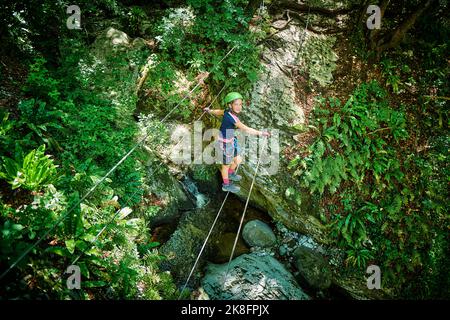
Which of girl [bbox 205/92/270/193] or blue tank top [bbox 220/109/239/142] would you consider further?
blue tank top [bbox 220/109/239/142]

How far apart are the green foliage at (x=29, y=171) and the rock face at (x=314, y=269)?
631cm

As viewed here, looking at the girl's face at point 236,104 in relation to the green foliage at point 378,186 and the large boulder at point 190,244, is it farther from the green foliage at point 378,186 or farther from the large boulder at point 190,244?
the large boulder at point 190,244

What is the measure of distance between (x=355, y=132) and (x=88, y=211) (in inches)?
285

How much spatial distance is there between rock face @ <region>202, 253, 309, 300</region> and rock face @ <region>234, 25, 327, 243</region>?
1463mm

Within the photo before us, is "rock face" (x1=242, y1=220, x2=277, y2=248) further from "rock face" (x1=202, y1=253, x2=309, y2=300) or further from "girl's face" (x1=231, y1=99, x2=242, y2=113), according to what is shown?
"girl's face" (x1=231, y1=99, x2=242, y2=113)

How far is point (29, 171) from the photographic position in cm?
479

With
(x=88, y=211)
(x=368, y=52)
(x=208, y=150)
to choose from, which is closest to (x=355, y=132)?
(x=368, y=52)

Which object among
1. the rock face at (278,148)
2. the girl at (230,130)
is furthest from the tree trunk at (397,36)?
the girl at (230,130)

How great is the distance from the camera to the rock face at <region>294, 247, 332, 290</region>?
7.32m

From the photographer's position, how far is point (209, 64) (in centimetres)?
785

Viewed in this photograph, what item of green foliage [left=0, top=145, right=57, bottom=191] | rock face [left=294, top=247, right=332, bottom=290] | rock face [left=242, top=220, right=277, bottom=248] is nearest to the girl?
rock face [left=242, top=220, right=277, bottom=248]

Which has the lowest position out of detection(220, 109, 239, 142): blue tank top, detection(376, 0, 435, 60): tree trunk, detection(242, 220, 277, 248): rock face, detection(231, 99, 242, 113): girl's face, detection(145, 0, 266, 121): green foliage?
detection(242, 220, 277, 248): rock face

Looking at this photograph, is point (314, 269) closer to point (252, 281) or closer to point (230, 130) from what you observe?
point (252, 281)

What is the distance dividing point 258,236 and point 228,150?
3027 millimetres
